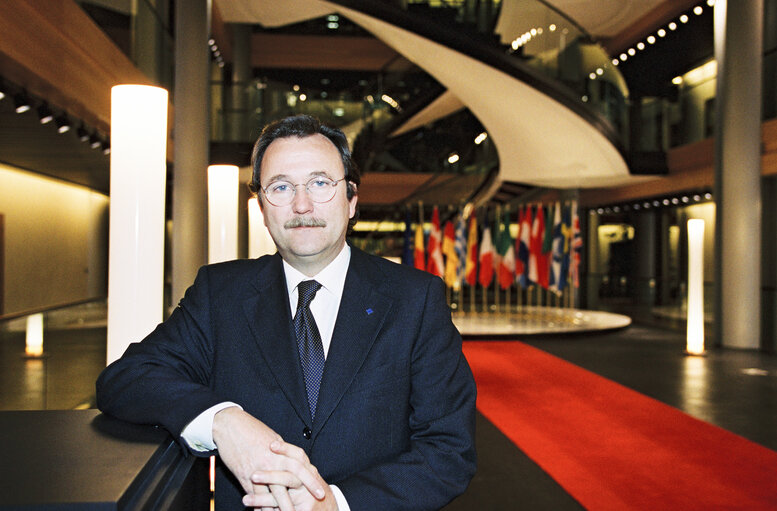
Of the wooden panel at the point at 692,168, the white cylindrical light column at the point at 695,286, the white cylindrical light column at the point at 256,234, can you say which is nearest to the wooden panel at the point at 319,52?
the wooden panel at the point at 692,168

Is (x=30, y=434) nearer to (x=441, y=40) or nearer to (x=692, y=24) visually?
(x=441, y=40)

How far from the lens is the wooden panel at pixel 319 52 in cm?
2070

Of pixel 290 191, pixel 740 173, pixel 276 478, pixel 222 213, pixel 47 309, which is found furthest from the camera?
pixel 47 309

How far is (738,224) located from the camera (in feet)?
32.4

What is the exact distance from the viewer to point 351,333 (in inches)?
57.8

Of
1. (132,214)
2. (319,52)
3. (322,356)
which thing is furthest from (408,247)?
(322,356)

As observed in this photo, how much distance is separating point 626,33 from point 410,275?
16960 mm

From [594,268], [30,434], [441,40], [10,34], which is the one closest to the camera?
[30,434]

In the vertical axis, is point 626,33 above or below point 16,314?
above

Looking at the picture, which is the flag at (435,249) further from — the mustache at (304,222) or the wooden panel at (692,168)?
the mustache at (304,222)

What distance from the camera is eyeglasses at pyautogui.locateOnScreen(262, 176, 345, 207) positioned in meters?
1.52

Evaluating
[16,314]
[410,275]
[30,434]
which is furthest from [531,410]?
[16,314]

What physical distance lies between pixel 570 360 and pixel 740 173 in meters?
3.81

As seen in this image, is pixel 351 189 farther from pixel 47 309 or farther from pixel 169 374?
pixel 47 309
